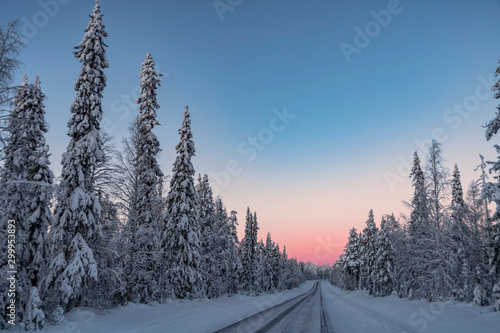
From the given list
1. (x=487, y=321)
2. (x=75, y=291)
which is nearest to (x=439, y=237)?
(x=487, y=321)

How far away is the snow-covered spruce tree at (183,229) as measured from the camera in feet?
84.1

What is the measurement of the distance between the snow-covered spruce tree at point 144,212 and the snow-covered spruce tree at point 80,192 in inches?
211

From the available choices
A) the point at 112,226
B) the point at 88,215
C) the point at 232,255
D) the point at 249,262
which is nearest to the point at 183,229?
the point at 112,226

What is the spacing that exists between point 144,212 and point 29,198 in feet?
24.8

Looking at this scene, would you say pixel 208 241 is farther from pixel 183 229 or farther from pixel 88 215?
pixel 88 215

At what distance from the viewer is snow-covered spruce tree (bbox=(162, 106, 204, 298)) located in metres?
25.6

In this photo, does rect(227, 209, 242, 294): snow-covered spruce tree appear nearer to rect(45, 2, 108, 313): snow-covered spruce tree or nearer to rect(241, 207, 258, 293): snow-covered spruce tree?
rect(241, 207, 258, 293): snow-covered spruce tree

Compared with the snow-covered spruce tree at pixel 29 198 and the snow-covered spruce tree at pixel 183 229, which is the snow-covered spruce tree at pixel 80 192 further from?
the snow-covered spruce tree at pixel 183 229

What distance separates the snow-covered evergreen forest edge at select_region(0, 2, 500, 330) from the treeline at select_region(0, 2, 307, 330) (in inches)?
2.6

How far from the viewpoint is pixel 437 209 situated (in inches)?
1080

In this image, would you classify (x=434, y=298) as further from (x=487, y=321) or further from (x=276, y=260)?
(x=276, y=260)

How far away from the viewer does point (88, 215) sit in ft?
49.2

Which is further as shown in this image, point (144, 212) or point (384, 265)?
point (384, 265)

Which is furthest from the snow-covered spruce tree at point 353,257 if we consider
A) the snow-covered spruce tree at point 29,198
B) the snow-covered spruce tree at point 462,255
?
the snow-covered spruce tree at point 29,198
